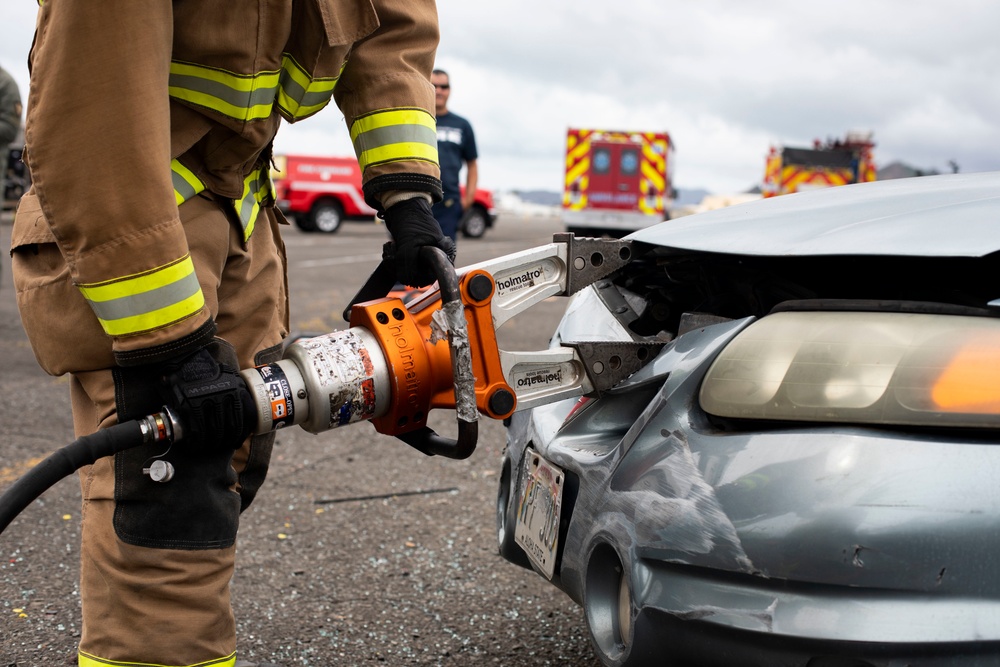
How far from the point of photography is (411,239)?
1.76 m

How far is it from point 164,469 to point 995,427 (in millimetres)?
1160

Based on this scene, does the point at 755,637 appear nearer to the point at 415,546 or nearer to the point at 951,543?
the point at 951,543

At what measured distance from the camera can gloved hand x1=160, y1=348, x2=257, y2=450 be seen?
4.66 feet

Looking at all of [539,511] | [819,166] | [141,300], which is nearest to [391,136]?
[141,300]

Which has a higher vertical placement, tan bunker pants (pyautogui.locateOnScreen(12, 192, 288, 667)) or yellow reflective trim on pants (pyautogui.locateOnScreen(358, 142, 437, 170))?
yellow reflective trim on pants (pyautogui.locateOnScreen(358, 142, 437, 170))

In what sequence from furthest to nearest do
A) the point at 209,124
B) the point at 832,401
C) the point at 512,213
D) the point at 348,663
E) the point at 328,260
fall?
the point at 512,213
the point at 328,260
the point at 348,663
the point at 209,124
the point at 832,401

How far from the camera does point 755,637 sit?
1285 millimetres

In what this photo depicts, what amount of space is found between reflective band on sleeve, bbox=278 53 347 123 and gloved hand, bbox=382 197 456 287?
24 cm

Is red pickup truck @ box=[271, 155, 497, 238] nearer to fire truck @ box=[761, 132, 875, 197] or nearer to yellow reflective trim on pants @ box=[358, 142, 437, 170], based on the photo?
fire truck @ box=[761, 132, 875, 197]

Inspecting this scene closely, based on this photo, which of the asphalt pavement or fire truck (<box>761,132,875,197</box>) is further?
fire truck (<box>761,132,875,197</box>)

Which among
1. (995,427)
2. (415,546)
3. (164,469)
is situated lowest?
(415,546)

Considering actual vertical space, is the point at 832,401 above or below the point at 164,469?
above

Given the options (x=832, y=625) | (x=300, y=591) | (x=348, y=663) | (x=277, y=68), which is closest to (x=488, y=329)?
(x=277, y=68)

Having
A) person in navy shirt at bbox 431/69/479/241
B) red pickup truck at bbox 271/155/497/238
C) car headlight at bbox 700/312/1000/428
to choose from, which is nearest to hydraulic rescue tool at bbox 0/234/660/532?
car headlight at bbox 700/312/1000/428
